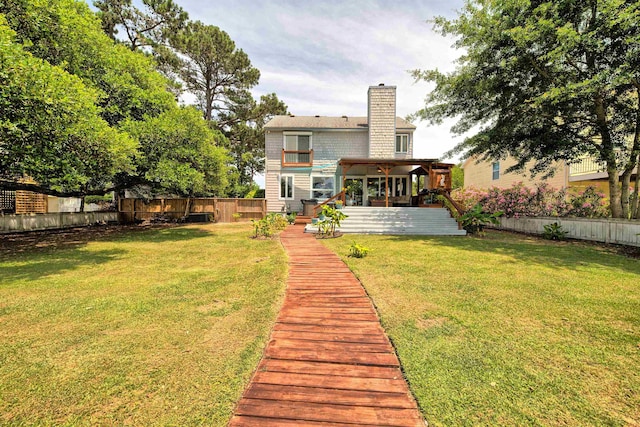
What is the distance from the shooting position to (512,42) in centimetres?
964

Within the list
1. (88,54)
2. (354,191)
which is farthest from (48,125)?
(354,191)

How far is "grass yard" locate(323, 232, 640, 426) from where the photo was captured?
2039mm

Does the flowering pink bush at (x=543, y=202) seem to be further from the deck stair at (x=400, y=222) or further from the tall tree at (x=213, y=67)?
the tall tree at (x=213, y=67)

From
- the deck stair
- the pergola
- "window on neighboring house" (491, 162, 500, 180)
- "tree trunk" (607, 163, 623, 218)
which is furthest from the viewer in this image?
"window on neighboring house" (491, 162, 500, 180)

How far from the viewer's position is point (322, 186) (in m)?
18.5

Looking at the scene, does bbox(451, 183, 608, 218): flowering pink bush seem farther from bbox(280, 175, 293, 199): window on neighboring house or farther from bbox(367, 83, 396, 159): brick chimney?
bbox(280, 175, 293, 199): window on neighboring house

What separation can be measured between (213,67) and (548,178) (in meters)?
27.5

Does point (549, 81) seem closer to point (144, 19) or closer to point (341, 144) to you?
point (341, 144)

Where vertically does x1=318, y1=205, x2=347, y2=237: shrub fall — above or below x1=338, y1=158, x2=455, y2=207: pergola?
below

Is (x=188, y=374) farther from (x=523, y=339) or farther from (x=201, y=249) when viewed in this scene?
(x=201, y=249)

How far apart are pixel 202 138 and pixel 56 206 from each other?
50.2 feet

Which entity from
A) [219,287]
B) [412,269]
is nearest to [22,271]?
[219,287]

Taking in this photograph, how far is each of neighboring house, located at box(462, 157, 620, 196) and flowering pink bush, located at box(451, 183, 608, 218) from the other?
0.90 m

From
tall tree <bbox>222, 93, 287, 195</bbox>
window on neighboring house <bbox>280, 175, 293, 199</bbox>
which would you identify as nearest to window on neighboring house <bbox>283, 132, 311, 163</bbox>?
window on neighboring house <bbox>280, 175, 293, 199</bbox>
